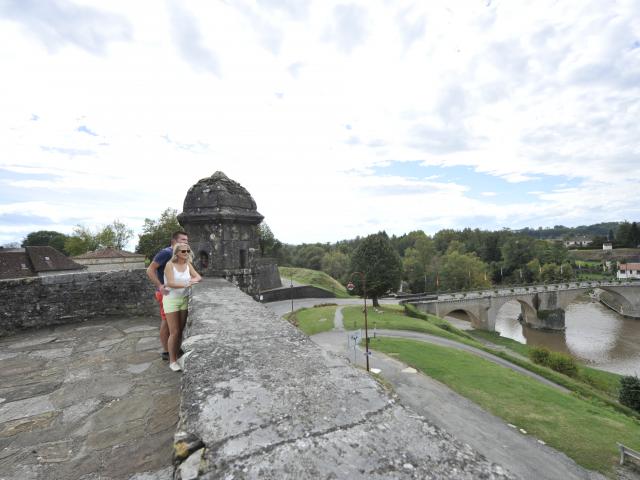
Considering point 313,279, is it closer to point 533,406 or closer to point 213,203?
point 533,406

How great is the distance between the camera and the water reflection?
30625 mm

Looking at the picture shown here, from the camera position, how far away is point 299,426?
1.43 metres

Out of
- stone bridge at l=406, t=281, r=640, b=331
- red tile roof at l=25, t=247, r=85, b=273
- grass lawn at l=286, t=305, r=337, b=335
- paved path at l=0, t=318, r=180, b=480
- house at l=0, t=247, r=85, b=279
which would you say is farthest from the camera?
stone bridge at l=406, t=281, r=640, b=331

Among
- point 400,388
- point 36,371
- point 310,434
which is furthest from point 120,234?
point 310,434

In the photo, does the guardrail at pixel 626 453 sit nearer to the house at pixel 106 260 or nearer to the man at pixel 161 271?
the man at pixel 161 271

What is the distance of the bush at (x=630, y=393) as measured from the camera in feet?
58.7

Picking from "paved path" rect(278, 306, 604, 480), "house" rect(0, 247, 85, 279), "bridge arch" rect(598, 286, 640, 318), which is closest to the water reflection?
"bridge arch" rect(598, 286, 640, 318)

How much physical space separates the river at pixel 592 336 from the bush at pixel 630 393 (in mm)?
11035

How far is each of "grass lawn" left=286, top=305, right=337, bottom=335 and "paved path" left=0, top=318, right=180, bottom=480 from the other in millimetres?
18746

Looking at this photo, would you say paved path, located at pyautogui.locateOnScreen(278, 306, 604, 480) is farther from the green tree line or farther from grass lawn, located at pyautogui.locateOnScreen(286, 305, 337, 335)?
the green tree line

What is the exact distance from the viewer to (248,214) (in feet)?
21.1

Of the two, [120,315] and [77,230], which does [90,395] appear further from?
[77,230]

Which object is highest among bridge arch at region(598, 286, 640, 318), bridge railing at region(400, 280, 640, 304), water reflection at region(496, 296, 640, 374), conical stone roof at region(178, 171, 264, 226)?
conical stone roof at region(178, 171, 264, 226)

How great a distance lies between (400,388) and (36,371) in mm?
13093
